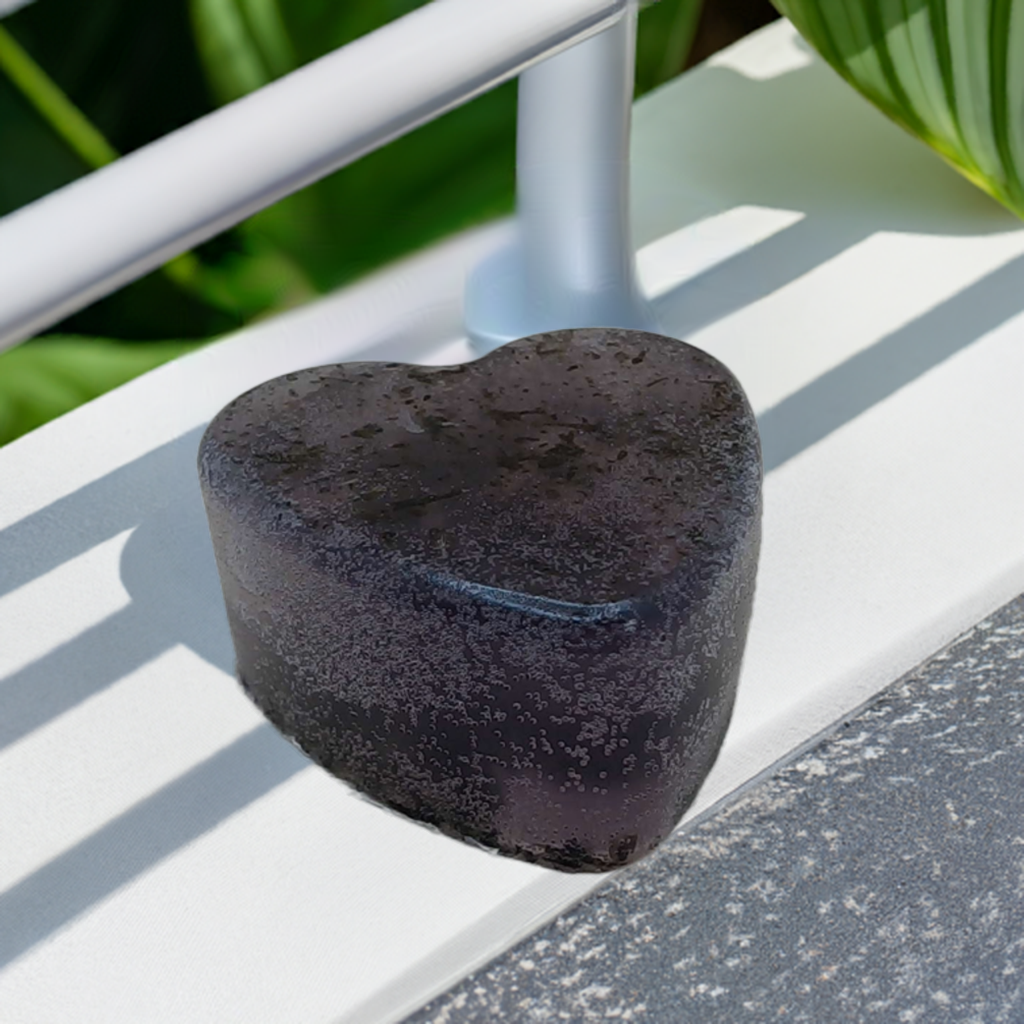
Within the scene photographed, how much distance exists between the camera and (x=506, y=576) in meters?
0.49

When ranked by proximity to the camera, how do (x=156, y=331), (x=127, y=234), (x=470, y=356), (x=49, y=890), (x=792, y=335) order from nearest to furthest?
(x=127, y=234)
(x=49, y=890)
(x=470, y=356)
(x=792, y=335)
(x=156, y=331)

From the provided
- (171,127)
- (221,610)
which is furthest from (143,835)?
(171,127)

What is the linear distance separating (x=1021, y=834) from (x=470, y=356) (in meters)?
0.36

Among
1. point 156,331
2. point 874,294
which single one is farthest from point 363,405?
point 156,331

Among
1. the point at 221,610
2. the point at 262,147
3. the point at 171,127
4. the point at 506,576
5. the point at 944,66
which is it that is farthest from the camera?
the point at 171,127

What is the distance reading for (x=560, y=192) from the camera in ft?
2.44

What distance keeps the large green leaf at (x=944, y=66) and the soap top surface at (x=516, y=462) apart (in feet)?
1.10

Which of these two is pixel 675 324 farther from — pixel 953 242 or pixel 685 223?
pixel 953 242

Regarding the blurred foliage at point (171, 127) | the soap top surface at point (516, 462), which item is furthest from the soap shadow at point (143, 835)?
the blurred foliage at point (171, 127)

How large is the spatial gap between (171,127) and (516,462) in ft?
2.82

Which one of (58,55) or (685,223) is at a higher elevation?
(58,55)

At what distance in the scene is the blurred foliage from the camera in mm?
1027

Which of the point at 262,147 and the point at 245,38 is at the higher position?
the point at 262,147

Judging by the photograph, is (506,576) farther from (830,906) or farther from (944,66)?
(944,66)
